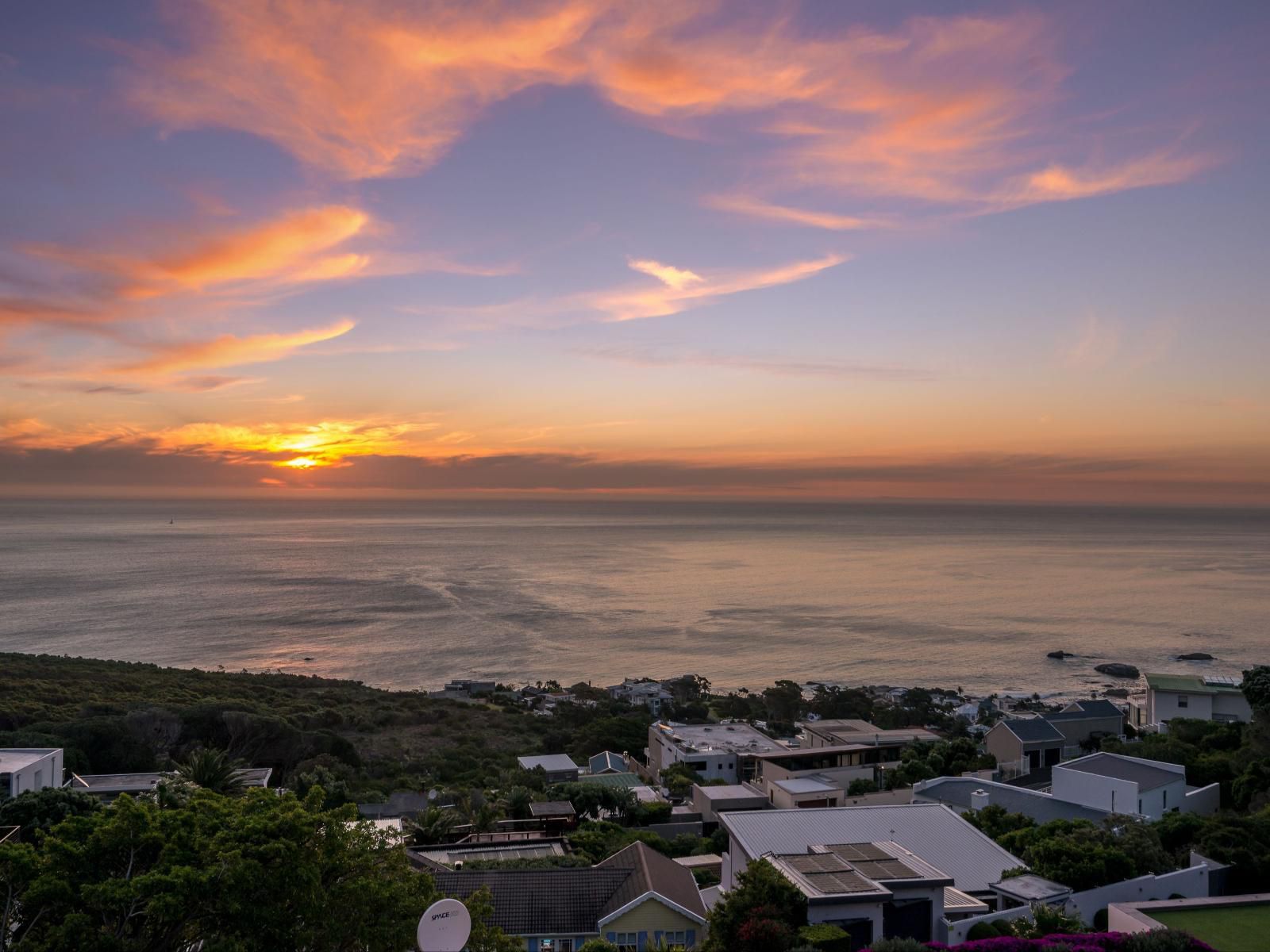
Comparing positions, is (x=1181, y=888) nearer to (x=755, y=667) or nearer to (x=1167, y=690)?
(x=1167, y=690)

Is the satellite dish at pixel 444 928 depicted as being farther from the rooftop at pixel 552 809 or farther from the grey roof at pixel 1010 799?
the grey roof at pixel 1010 799

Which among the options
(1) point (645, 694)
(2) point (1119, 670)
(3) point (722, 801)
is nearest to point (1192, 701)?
(3) point (722, 801)

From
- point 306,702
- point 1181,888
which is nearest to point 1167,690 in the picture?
point 1181,888

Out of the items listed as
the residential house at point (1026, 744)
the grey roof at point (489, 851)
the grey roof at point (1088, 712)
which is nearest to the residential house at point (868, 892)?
the grey roof at point (489, 851)

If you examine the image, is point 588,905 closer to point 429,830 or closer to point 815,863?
point 815,863

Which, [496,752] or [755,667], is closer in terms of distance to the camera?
[496,752]
